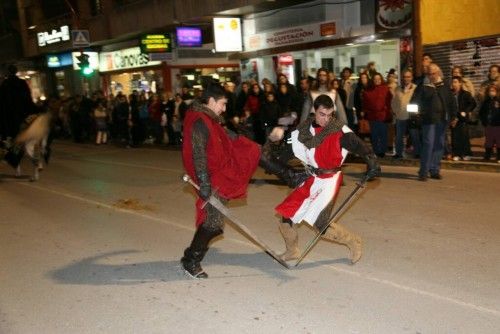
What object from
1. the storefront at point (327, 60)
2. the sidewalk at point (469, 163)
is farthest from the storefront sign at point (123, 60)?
the sidewalk at point (469, 163)

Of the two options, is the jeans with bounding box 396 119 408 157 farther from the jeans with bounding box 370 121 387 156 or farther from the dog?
the dog

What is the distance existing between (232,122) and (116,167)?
3530mm

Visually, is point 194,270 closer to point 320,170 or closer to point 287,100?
point 320,170

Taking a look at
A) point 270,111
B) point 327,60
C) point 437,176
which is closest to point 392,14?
point 327,60

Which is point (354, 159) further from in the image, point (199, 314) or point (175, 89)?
point (175, 89)

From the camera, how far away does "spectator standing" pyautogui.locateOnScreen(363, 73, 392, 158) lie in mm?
12125

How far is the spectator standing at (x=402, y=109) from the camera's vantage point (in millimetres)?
11508

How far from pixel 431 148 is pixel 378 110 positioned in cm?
260

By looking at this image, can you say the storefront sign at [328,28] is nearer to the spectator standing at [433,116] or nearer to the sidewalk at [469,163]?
the sidewalk at [469,163]

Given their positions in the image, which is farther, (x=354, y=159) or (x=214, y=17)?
(x=214, y=17)

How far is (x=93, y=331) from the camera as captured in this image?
444cm

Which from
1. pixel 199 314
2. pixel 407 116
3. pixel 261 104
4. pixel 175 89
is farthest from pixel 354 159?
pixel 175 89

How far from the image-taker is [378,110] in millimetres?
12180

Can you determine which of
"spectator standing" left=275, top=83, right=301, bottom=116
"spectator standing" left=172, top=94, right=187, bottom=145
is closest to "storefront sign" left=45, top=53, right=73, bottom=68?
"spectator standing" left=172, top=94, right=187, bottom=145
